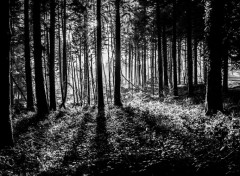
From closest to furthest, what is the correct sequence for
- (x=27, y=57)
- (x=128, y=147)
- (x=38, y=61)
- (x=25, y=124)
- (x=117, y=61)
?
(x=128, y=147) → (x=25, y=124) → (x=38, y=61) → (x=27, y=57) → (x=117, y=61)

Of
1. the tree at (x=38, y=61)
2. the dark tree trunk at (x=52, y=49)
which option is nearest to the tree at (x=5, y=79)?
the tree at (x=38, y=61)

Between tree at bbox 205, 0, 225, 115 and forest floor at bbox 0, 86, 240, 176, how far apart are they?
848 millimetres

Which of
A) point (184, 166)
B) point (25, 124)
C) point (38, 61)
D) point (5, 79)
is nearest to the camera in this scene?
point (184, 166)

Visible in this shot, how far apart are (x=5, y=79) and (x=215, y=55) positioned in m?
9.31

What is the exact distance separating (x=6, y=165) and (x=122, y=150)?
3763 millimetres

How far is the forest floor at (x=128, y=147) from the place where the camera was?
5.66m

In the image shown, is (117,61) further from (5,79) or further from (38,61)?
(5,79)

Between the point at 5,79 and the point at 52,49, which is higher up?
the point at 52,49

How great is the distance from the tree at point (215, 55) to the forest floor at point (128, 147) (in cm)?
85

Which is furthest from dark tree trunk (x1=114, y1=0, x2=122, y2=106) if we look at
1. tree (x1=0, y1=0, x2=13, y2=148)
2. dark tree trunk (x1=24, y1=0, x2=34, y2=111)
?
tree (x1=0, y1=0, x2=13, y2=148)

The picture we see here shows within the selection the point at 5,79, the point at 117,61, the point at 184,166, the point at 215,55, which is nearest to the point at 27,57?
the point at 117,61

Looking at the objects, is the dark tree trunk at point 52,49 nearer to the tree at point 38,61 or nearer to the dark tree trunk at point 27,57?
the dark tree trunk at point 27,57

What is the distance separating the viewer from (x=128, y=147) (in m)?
8.23

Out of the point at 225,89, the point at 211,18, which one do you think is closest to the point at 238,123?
the point at 211,18
